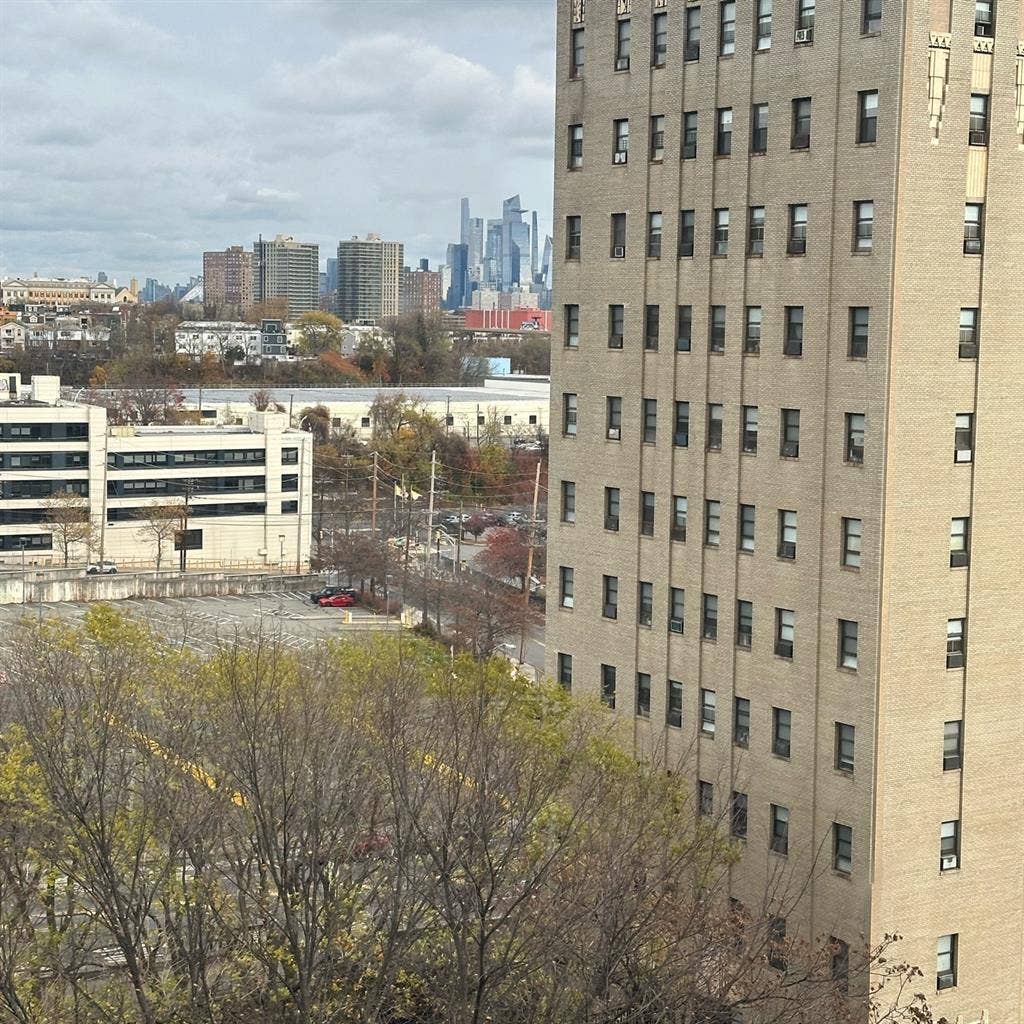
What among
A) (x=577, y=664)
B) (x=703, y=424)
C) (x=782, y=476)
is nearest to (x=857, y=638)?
(x=782, y=476)

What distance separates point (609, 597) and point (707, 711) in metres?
4.19

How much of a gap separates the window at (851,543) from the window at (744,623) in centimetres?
298

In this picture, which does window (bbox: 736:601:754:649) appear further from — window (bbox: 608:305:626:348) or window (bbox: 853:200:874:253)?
window (bbox: 853:200:874:253)

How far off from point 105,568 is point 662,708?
2561 inches

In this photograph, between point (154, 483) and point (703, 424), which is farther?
point (154, 483)

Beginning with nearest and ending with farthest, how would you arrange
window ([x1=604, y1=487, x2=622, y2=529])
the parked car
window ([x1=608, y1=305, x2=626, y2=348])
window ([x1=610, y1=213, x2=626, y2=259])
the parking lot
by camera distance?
window ([x1=610, y1=213, x2=626, y2=259]) < window ([x1=608, y1=305, x2=626, y2=348]) < window ([x1=604, y1=487, x2=622, y2=529]) < the parking lot < the parked car

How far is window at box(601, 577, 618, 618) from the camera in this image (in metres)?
41.3

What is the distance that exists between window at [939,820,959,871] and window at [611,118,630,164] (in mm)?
17480

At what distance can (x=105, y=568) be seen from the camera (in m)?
98.6

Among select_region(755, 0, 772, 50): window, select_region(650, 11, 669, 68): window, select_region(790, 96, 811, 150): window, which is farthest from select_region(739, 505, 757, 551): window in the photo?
select_region(650, 11, 669, 68): window

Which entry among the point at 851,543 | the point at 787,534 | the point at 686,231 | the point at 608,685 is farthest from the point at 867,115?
the point at 608,685

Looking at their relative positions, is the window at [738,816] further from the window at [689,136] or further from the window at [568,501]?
the window at [689,136]

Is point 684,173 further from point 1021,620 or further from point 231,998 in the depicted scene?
point 231,998

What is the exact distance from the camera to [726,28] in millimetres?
37656
